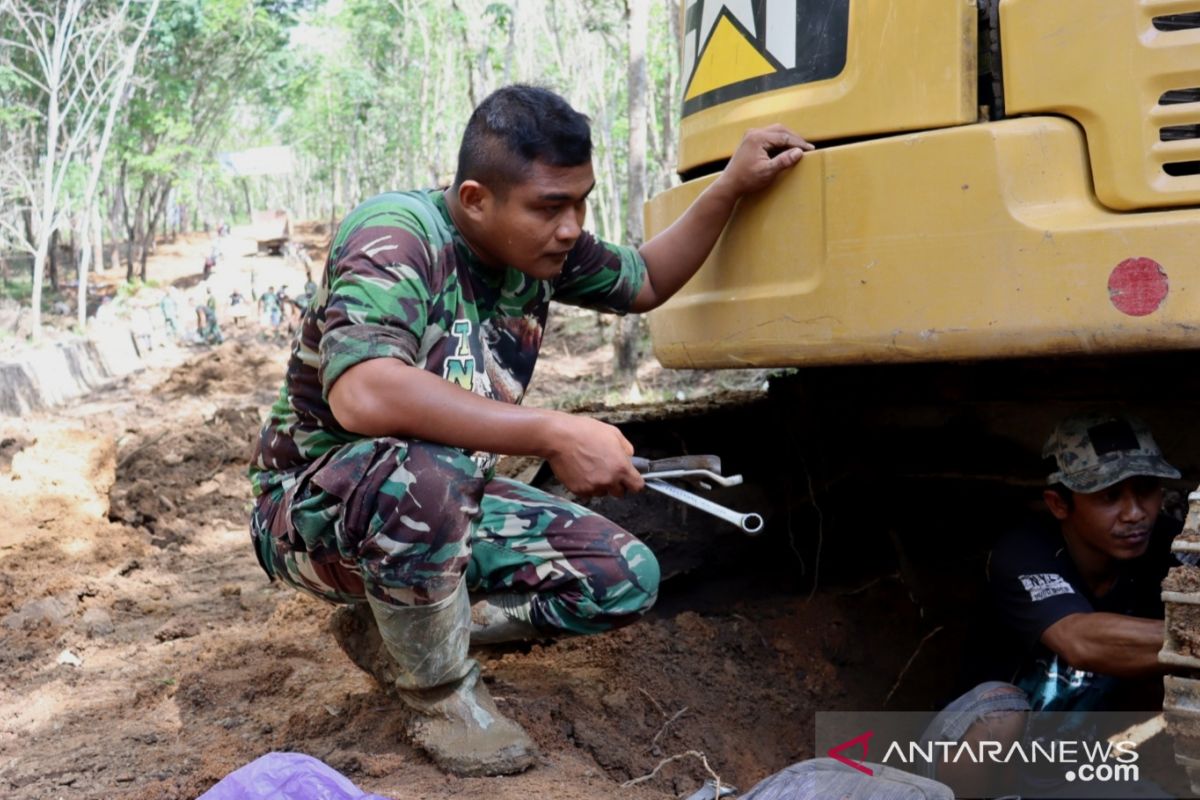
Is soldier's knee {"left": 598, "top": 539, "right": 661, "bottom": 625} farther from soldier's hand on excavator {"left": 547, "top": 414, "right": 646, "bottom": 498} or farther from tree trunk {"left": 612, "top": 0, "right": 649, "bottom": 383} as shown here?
tree trunk {"left": 612, "top": 0, "right": 649, "bottom": 383}

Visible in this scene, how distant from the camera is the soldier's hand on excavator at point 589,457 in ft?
7.06

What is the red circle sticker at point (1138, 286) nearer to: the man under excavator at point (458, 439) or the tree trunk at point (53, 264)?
the man under excavator at point (458, 439)

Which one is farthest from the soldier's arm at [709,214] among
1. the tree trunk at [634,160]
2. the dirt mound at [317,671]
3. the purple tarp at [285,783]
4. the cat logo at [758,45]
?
the tree trunk at [634,160]

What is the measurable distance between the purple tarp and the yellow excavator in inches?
47.6

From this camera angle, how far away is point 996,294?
2.19m

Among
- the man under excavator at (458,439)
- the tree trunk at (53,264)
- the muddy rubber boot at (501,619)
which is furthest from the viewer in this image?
the tree trunk at (53,264)

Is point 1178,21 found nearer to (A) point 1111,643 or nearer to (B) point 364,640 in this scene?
(A) point 1111,643

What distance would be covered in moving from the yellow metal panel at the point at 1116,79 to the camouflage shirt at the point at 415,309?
103cm

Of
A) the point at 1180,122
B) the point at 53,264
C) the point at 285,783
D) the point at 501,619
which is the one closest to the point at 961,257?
the point at 1180,122

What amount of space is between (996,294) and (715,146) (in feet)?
2.66

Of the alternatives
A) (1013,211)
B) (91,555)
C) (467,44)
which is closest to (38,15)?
(467,44)

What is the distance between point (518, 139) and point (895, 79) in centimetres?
74

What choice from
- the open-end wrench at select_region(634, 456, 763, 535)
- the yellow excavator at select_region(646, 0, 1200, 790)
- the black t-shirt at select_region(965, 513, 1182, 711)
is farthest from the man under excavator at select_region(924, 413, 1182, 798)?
the open-end wrench at select_region(634, 456, 763, 535)

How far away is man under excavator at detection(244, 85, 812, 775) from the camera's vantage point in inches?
86.1
